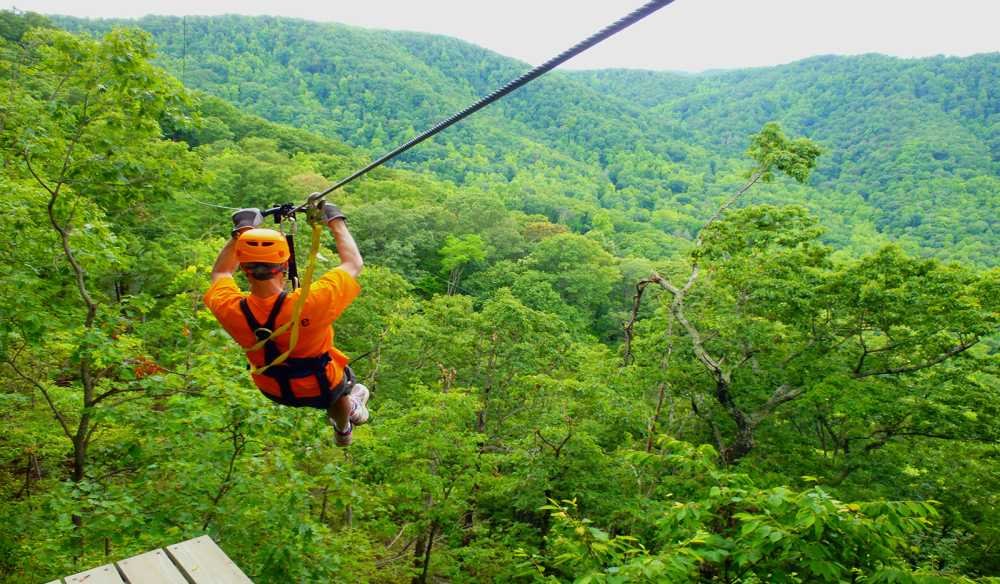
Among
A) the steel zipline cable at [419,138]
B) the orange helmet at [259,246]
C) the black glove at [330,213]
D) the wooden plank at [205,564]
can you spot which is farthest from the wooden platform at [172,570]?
the black glove at [330,213]

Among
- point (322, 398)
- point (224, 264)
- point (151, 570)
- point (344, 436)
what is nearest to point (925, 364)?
point (344, 436)

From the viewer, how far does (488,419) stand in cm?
1595

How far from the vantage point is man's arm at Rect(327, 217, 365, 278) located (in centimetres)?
270

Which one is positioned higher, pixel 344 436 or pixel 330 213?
pixel 330 213

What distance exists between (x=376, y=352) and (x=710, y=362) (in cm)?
1017

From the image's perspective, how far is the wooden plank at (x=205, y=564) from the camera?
2.99 metres

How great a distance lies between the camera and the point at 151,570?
3002 mm

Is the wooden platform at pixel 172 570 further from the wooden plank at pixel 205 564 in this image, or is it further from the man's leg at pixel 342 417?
the man's leg at pixel 342 417

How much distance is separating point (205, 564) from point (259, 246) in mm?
1823

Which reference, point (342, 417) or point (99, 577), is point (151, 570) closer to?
point (99, 577)

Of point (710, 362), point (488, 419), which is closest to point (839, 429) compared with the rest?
point (710, 362)

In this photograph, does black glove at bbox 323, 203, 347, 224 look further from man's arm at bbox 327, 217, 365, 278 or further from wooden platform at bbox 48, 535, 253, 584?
wooden platform at bbox 48, 535, 253, 584

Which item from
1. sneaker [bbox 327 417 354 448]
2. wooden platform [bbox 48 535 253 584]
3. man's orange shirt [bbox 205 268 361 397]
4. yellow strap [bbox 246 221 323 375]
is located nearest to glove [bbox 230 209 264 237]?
man's orange shirt [bbox 205 268 361 397]

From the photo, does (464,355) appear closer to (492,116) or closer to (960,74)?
(492,116)
